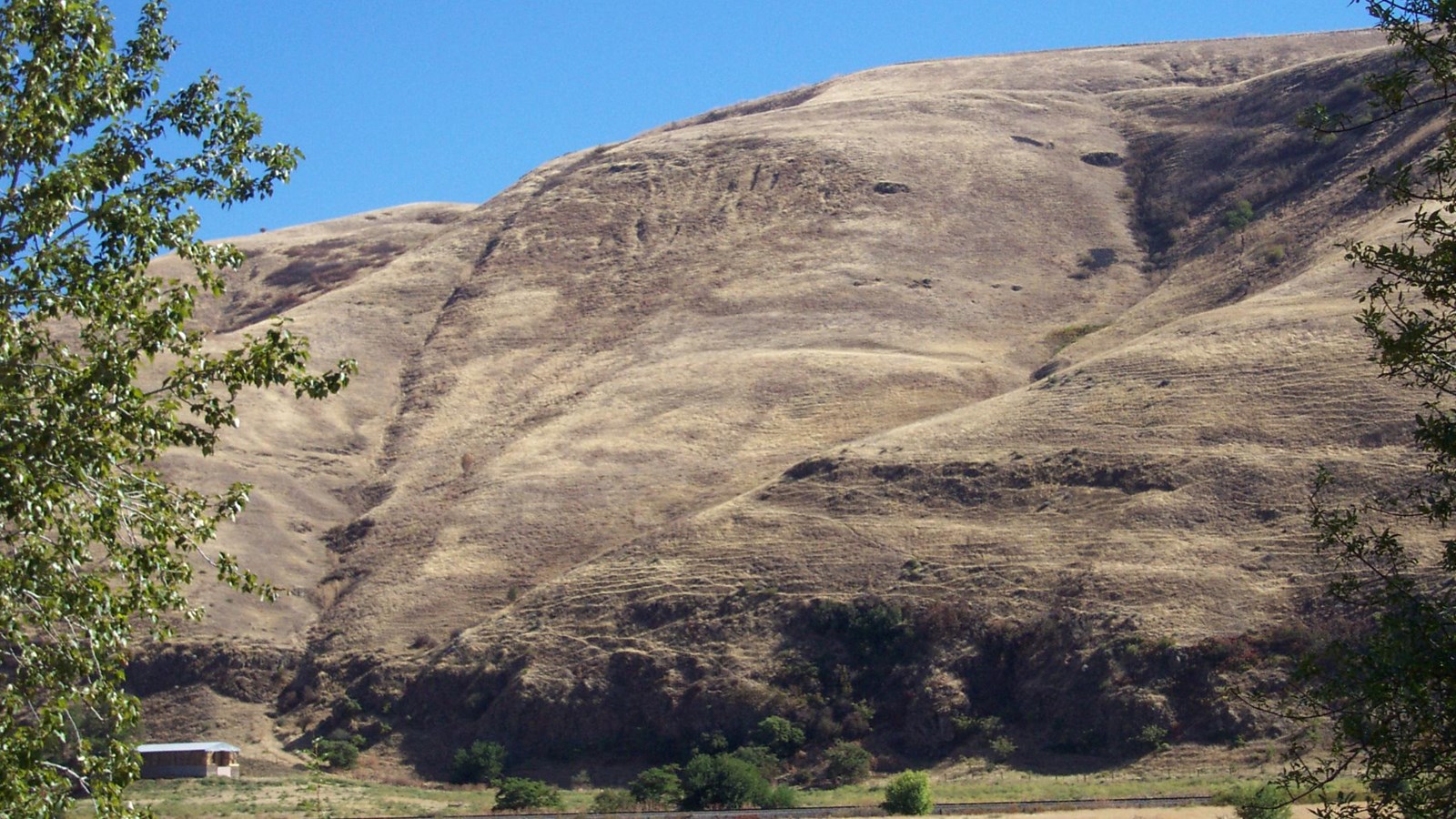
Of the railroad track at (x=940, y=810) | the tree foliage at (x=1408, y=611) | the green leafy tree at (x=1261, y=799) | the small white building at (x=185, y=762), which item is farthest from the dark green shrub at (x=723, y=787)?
the tree foliage at (x=1408, y=611)

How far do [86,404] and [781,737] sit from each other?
30993 millimetres

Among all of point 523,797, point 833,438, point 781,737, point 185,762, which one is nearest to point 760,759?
point 781,737

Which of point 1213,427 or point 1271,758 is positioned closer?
point 1271,758

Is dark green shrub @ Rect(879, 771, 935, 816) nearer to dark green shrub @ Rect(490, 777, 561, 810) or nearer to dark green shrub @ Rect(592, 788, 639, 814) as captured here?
dark green shrub @ Rect(592, 788, 639, 814)

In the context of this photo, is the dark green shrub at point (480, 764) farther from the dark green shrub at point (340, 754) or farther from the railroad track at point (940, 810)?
the railroad track at point (940, 810)

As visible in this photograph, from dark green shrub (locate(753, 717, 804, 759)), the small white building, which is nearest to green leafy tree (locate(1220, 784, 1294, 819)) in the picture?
dark green shrub (locate(753, 717, 804, 759))

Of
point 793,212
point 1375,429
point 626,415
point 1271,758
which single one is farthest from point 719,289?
point 1271,758

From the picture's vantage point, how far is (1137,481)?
43.3m

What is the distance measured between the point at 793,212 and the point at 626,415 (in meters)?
24.9

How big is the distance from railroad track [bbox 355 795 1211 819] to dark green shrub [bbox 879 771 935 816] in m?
0.27

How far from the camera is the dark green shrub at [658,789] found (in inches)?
1288

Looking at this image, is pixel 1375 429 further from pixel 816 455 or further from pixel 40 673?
pixel 40 673

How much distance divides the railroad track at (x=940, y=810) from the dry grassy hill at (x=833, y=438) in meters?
8.21

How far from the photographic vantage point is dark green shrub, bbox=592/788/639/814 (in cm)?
3098
